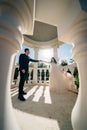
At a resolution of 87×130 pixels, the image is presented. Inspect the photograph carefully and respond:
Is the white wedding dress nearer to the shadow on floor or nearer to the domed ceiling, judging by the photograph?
the shadow on floor

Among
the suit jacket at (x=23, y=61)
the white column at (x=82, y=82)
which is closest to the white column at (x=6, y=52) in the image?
the white column at (x=82, y=82)

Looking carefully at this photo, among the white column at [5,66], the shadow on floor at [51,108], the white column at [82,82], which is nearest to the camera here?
the white column at [5,66]

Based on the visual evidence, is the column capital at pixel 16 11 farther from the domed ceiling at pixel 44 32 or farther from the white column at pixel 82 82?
the domed ceiling at pixel 44 32

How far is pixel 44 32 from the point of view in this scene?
4.64m

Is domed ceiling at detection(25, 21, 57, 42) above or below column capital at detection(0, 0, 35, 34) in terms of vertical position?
above

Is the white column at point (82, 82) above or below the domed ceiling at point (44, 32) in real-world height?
below

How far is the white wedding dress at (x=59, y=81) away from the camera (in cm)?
286

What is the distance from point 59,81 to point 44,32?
2684 millimetres

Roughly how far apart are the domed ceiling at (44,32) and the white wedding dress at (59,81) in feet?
6.27

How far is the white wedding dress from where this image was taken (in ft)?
9.38

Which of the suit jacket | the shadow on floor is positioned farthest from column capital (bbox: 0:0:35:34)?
the suit jacket

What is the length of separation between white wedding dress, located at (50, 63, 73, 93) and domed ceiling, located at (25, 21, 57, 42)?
191cm

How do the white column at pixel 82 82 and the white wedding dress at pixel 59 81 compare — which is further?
the white wedding dress at pixel 59 81

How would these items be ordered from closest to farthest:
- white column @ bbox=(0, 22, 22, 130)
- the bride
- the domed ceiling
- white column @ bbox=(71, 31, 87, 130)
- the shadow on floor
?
white column @ bbox=(0, 22, 22, 130)
white column @ bbox=(71, 31, 87, 130)
the shadow on floor
the bride
the domed ceiling
